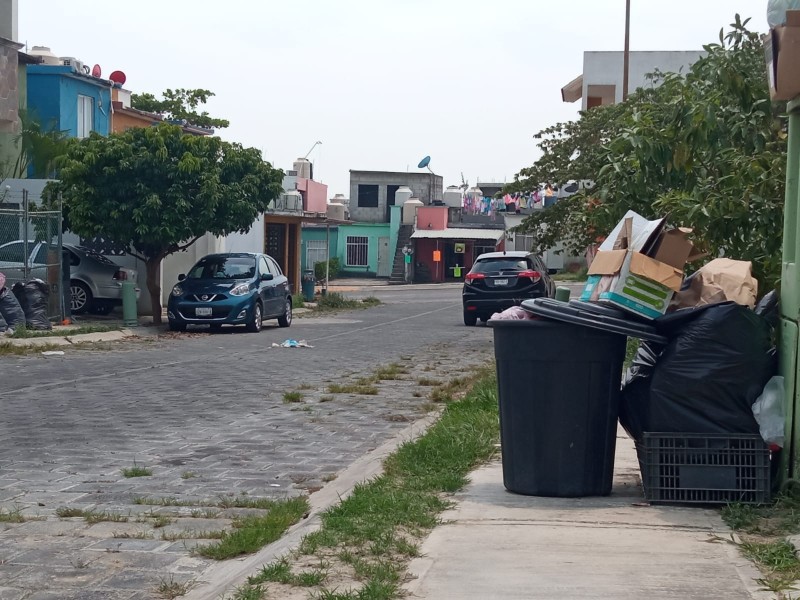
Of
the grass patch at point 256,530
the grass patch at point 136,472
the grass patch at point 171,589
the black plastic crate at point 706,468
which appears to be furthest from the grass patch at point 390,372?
the grass patch at point 171,589

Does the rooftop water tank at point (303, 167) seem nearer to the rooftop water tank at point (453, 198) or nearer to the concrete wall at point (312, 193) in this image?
the concrete wall at point (312, 193)

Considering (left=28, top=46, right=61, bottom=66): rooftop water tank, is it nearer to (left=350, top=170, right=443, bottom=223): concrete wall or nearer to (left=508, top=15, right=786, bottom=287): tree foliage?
(left=508, top=15, right=786, bottom=287): tree foliage

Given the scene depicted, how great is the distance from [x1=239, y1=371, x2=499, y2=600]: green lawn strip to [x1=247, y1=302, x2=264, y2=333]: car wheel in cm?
1459

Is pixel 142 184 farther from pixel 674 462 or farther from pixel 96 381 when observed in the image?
pixel 674 462

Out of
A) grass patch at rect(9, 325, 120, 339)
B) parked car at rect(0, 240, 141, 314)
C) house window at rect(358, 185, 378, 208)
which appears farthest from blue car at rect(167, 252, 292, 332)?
house window at rect(358, 185, 378, 208)

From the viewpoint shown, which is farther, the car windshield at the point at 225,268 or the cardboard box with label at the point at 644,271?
the car windshield at the point at 225,268

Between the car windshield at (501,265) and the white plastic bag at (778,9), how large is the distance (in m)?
18.6

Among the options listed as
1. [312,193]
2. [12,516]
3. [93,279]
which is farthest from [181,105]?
[12,516]

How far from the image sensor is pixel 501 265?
25.9 metres

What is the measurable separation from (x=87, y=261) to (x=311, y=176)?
122ft

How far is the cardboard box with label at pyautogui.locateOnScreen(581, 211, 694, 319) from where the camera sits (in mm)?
6754

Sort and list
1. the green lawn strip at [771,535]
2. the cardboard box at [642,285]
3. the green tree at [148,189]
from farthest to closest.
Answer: the green tree at [148,189]
the cardboard box at [642,285]
the green lawn strip at [771,535]

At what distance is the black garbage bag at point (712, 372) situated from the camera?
6.44 meters

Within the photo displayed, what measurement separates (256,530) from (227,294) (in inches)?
685
